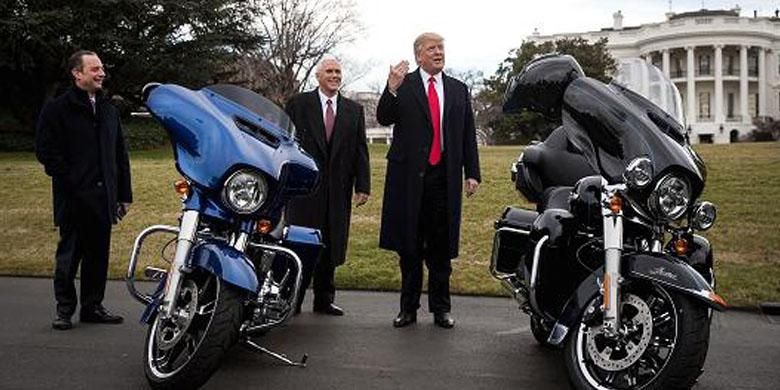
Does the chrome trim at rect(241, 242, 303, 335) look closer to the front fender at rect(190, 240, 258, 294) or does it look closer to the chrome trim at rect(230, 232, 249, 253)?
the chrome trim at rect(230, 232, 249, 253)

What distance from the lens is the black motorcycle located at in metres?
3.88

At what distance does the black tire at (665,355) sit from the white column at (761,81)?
79.4m

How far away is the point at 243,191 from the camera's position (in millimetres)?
4355

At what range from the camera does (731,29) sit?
74.8 meters

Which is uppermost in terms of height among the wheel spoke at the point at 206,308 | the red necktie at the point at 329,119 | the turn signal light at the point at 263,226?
the red necktie at the point at 329,119

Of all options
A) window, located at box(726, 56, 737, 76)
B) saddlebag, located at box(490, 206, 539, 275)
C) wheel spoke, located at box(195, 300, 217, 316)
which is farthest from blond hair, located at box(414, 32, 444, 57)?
window, located at box(726, 56, 737, 76)

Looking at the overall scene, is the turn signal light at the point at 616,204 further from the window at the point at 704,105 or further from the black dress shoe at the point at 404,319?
the window at the point at 704,105

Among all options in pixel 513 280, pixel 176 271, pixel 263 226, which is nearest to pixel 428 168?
pixel 513 280

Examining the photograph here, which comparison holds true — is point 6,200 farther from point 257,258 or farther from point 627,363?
point 627,363

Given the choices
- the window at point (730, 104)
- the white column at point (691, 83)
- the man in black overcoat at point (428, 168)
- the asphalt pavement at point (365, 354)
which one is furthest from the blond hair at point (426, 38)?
the window at point (730, 104)

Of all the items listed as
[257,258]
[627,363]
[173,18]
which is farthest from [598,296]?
[173,18]

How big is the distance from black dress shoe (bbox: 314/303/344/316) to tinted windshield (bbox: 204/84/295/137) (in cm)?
210

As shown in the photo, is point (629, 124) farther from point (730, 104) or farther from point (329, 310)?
point (730, 104)

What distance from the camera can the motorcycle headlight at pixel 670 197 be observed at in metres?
3.99
